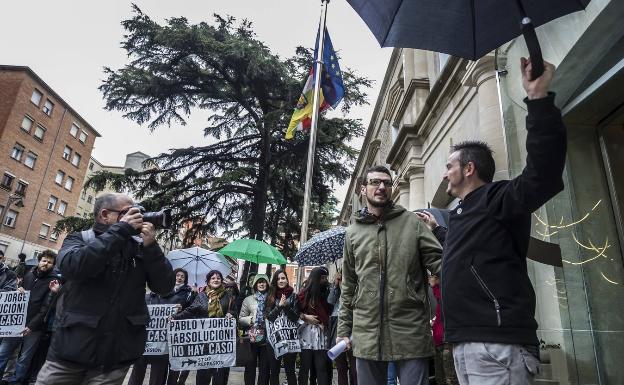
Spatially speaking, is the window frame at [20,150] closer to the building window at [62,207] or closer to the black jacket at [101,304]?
the building window at [62,207]

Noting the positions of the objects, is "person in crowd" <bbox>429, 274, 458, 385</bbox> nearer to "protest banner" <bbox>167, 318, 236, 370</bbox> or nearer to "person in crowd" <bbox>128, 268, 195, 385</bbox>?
"protest banner" <bbox>167, 318, 236, 370</bbox>

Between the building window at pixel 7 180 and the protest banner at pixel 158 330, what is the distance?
3469 cm

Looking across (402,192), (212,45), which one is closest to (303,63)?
(212,45)

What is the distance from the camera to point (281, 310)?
6.00 metres

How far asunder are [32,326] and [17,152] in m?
35.4

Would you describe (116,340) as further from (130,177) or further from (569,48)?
(130,177)

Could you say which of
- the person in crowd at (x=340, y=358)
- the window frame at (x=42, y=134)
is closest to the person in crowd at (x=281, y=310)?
Answer: the person in crowd at (x=340, y=358)

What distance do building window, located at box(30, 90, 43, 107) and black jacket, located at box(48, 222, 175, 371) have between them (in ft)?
137

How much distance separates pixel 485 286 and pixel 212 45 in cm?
1425

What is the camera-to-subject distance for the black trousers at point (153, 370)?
17.4 feet

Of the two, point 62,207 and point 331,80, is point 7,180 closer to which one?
point 62,207

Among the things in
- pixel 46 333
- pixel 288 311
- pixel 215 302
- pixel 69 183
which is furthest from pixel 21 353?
pixel 69 183

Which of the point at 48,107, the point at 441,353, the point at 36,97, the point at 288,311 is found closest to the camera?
the point at 441,353

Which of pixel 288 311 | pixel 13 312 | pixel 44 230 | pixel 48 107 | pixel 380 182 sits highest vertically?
pixel 48 107
